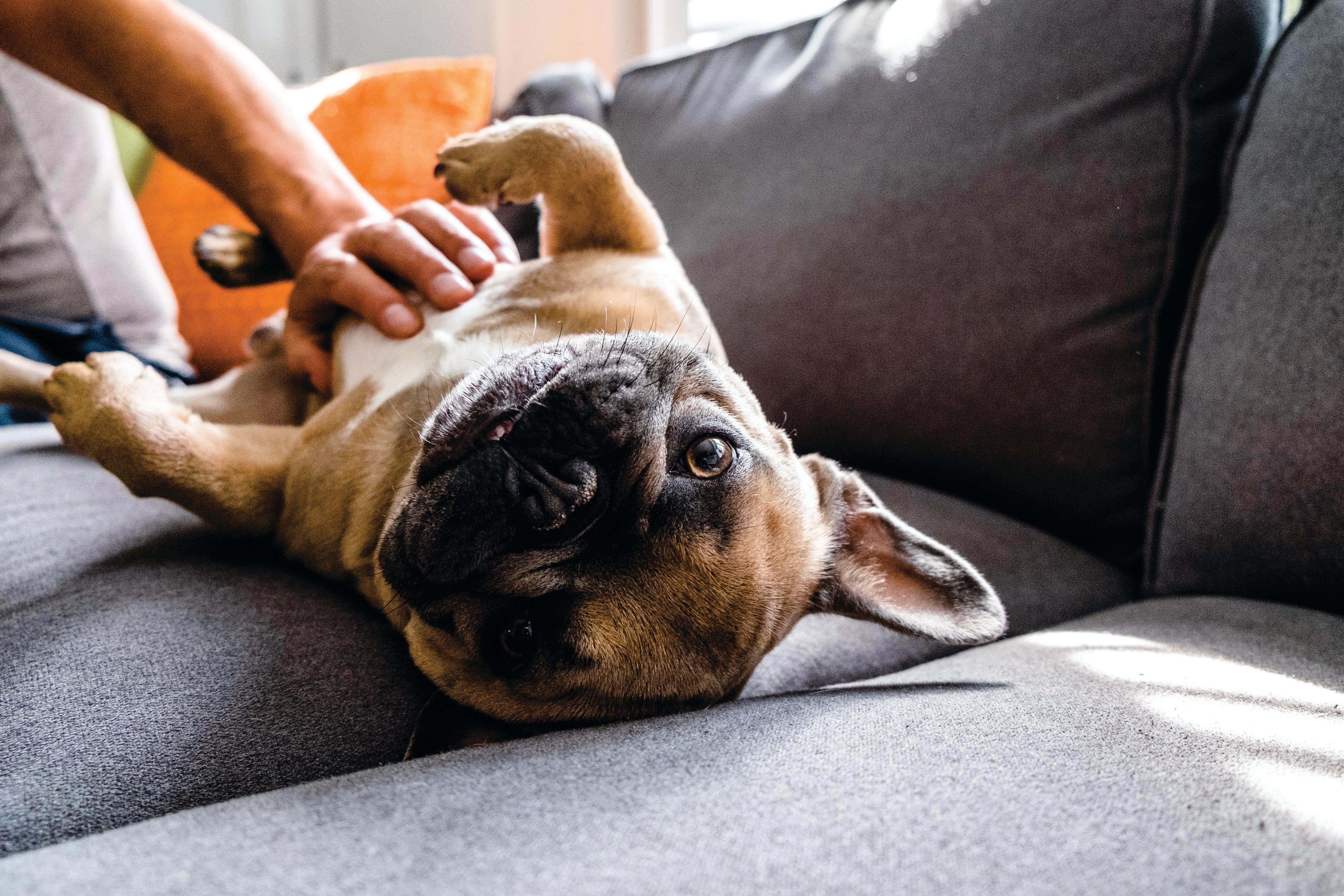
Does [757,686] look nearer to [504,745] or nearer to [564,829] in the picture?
[504,745]

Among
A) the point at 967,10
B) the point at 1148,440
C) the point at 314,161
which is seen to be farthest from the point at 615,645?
the point at 967,10

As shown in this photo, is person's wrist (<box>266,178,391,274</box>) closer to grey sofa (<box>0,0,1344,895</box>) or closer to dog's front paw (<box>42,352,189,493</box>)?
dog's front paw (<box>42,352,189,493</box>)

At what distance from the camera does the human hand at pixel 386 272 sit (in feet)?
4.93

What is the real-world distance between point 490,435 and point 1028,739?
774 millimetres

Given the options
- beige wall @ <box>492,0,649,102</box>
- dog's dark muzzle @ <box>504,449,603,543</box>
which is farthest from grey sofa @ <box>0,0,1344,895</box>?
beige wall @ <box>492,0,649,102</box>

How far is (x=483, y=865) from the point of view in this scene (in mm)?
630

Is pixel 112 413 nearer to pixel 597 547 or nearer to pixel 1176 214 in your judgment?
pixel 597 547

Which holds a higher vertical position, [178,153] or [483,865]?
[178,153]

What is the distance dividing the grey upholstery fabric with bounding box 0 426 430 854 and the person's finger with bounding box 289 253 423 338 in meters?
0.49

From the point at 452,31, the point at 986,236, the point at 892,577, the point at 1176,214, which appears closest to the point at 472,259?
the point at 892,577

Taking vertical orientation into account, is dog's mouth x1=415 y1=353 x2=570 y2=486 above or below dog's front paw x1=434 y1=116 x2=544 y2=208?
below

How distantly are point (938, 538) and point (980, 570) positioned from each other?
119 mm

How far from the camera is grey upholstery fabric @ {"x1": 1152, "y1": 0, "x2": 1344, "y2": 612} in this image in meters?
1.31

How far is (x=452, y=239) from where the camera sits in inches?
62.9
